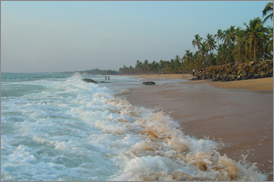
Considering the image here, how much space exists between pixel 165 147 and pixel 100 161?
1255 millimetres

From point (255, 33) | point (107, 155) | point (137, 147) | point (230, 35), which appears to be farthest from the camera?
point (230, 35)

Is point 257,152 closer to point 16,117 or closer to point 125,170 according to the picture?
point 125,170

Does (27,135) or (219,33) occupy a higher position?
(219,33)

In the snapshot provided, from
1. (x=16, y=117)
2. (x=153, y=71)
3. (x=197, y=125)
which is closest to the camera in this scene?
(x=197, y=125)

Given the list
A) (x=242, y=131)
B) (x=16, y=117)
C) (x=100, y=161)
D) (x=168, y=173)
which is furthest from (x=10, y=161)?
(x=242, y=131)

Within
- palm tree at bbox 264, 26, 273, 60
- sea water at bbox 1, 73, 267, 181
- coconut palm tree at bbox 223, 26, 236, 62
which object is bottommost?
sea water at bbox 1, 73, 267, 181

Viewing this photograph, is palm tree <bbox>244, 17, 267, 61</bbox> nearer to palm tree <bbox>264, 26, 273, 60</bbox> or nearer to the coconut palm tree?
palm tree <bbox>264, 26, 273, 60</bbox>

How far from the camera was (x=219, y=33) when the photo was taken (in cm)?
5247

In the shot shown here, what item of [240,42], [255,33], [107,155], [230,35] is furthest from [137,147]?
[230,35]

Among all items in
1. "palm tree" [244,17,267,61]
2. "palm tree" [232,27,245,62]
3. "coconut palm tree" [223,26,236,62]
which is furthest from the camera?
"coconut palm tree" [223,26,236,62]

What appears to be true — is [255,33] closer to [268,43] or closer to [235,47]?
[268,43]

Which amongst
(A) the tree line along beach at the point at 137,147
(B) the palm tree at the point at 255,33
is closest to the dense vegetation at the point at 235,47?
(B) the palm tree at the point at 255,33

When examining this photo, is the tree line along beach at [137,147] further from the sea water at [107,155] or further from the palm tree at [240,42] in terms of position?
the palm tree at [240,42]

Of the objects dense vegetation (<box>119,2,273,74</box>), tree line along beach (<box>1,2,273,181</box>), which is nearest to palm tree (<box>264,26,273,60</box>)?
dense vegetation (<box>119,2,273,74</box>)
